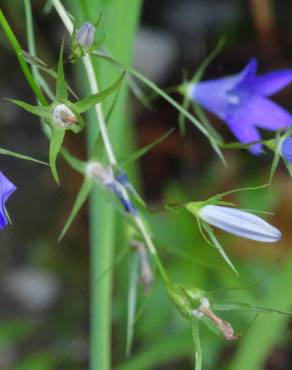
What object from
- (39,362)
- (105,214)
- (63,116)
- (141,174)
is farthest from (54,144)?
(141,174)

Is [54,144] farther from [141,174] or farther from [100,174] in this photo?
[141,174]

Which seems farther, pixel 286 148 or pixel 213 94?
pixel 213 94

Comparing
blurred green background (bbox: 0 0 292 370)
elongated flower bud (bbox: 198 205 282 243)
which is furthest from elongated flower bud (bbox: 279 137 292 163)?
blurred green background (bbox: 0 0 292 370)

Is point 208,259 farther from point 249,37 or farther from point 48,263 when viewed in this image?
point 249,37

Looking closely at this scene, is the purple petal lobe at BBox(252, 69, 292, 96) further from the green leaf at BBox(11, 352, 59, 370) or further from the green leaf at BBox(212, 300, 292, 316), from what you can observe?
the green leaf at BBox(11, 352, 59, 370)

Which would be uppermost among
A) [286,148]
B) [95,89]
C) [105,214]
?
[95,89]

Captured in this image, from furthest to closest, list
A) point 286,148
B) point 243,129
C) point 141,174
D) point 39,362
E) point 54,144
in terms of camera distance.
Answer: point 141,174 < point 39,362 < point 243,129 < point 286,148 < point 54,144

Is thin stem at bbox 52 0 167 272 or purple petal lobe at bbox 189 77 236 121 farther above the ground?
thin stem at bbox 52 0 167 272

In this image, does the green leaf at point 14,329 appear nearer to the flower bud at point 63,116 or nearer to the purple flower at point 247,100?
the purple flower at point 247,100
